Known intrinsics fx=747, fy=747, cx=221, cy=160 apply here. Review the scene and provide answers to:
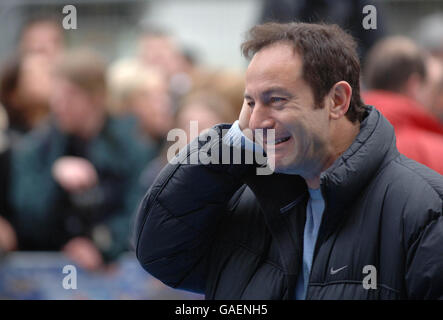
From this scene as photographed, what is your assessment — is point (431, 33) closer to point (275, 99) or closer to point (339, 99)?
point (339, 99)

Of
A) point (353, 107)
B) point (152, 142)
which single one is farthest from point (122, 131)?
point (353, 107)

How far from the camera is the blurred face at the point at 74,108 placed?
525cm

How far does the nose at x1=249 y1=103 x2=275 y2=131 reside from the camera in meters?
2.57

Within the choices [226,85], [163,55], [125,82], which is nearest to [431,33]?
[163,55]

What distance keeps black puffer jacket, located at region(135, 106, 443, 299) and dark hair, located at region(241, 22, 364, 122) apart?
158mm

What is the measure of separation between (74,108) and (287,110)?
3.00 meters

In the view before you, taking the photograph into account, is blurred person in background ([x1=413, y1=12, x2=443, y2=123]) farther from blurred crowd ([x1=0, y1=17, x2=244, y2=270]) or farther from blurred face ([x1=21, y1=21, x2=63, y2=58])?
blurred face ([x1=21, y1=21, x2=63, y2=58])

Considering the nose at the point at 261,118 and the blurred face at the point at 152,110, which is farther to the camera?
the blurred face at the point at 152,110

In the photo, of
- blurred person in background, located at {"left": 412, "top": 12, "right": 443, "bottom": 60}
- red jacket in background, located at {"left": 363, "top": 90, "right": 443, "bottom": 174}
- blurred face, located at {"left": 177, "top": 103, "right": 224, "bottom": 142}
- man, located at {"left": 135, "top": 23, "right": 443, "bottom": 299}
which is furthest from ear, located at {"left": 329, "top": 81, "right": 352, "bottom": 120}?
blurred person in background, located at {"left": 412, "top": 12, "right": 443, "bottom": 60}

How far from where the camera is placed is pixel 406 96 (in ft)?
13.8

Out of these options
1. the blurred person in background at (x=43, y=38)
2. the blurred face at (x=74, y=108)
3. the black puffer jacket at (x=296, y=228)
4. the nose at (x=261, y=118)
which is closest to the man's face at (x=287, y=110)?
the nose at (x=261, y=118)

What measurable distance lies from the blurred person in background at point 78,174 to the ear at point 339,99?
2820mm

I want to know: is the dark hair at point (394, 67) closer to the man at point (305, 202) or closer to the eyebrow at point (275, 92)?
the man at point (305, 202)
